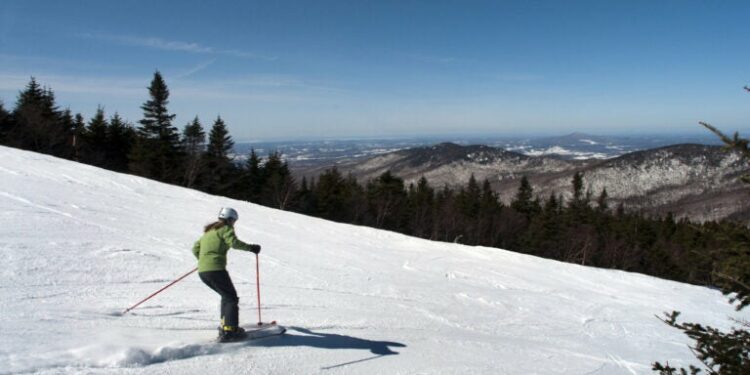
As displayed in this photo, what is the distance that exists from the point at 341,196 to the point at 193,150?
19273mm

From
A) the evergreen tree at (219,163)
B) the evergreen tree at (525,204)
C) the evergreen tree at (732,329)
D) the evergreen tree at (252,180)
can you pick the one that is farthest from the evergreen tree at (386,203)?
the evergreen tree at (732,329)

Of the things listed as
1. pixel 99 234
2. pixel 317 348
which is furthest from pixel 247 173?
pixel 317 348

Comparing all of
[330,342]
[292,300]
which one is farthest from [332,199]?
[330,342]

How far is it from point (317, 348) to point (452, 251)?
16.0m

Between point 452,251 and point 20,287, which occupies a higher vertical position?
point 20,287

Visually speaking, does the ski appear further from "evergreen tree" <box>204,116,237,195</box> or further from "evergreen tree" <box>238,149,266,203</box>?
"evergreen tree" <box>238,149,266,203</box>

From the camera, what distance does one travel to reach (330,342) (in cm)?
772

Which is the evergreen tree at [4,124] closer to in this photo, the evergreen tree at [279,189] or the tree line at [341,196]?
the tree line at [341,196]

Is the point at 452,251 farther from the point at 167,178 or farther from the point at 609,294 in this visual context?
the point at 167,178

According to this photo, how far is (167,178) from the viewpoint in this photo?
151 feet

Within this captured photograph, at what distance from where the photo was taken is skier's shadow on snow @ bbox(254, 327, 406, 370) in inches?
285

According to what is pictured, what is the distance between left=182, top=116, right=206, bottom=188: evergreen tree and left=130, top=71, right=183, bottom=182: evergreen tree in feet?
3.43

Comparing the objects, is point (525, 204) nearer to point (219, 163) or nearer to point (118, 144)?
point (219, 163)

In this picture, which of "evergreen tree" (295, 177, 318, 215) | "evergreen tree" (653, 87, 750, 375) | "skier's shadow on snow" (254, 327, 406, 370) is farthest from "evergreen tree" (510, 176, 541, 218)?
"evergreen tree" (653, 87, 750, 375)
